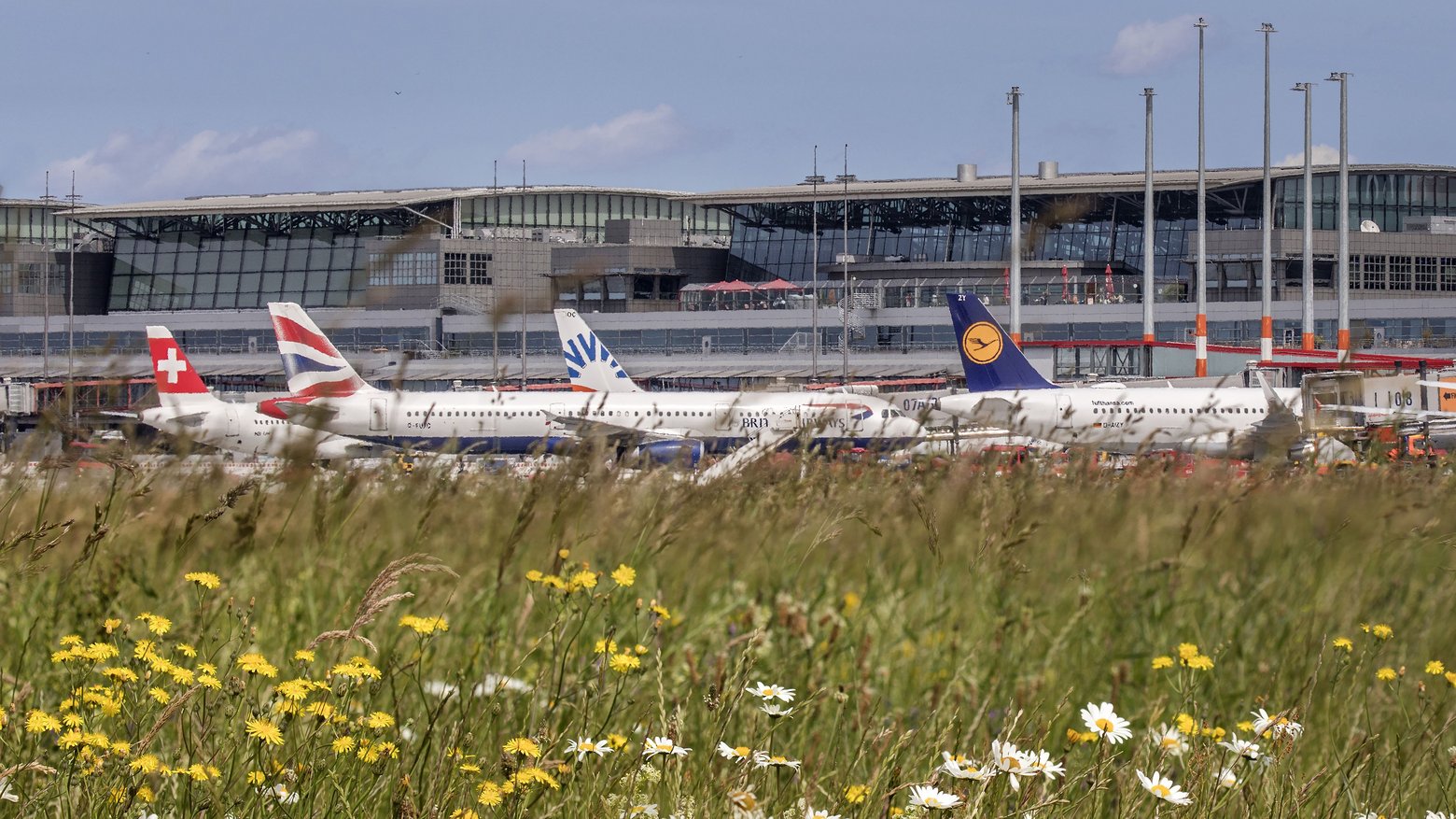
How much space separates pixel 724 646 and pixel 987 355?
4244 centimetres

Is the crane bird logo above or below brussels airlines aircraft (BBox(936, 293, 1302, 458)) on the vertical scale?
above

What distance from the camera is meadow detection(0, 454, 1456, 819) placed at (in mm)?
4617

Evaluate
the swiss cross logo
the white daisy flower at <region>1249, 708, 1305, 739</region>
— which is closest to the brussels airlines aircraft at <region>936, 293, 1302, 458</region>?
the white daisy flower at <region>1249, 708, 1305, 739</region>

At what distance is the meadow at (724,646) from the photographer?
15.1 feet

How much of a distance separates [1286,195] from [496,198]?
6085 cm

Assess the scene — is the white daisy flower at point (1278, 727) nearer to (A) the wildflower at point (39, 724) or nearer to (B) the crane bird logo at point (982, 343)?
(A) the wildflower at point (39, 724)

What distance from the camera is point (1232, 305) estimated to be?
96.4 m

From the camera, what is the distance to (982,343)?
47.7 meters

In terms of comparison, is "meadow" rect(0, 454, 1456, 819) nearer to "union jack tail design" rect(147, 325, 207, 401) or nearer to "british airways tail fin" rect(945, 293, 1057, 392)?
"british airways tail fin" rect(945, 293, 1057, 392)

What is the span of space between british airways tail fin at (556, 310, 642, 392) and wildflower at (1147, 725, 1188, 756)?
169 ft

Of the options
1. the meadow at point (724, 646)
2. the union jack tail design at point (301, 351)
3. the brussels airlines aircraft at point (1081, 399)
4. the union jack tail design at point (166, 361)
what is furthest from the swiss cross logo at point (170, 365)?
the meadow at point (724, 646)

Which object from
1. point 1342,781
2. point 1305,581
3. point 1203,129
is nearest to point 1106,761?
point 1342,781

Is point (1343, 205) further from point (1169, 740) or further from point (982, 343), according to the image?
point (1169, 740)

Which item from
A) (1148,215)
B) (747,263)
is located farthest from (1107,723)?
(747,263)
